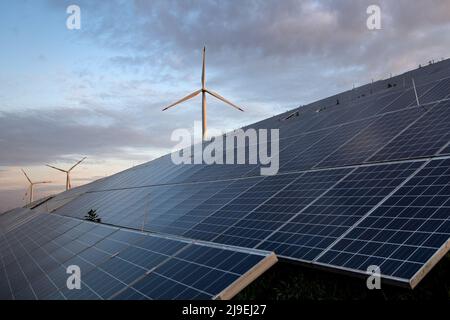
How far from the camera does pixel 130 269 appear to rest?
12.9 meters

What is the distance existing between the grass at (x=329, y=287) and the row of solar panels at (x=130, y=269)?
2521 millimetres

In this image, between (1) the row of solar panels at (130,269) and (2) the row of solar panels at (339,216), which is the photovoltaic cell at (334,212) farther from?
(1) the row of solar panels at (130,269)

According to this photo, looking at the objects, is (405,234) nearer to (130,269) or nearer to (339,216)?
(339,216)

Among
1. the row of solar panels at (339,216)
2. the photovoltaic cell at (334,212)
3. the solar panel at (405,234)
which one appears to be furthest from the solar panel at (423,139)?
the solar panel at (405,234)

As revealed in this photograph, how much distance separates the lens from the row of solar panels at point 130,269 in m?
10.1

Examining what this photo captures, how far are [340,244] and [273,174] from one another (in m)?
10.2

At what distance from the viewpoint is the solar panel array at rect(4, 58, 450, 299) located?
11055 millimetres

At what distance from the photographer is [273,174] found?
2206 centimetres
